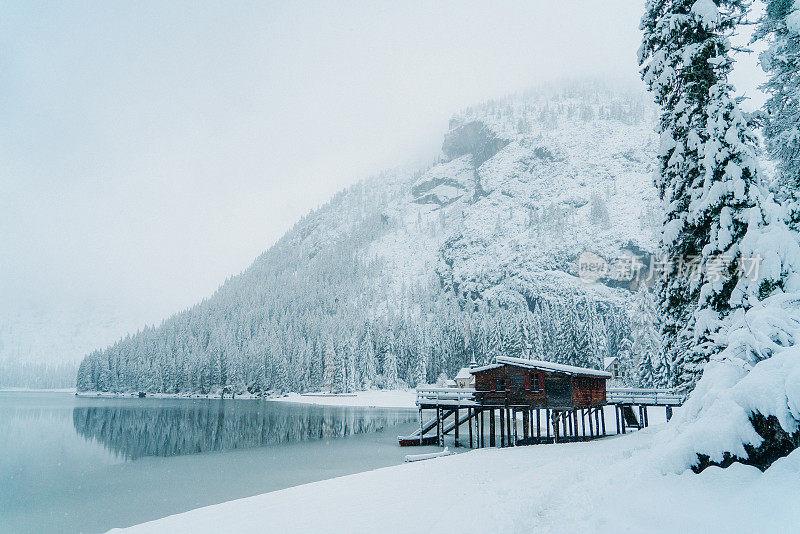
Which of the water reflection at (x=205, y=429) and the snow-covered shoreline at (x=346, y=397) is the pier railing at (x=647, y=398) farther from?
the snow-covered shoreline at (x=346, y=397)

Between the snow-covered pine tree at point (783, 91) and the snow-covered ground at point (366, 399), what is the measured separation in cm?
9101

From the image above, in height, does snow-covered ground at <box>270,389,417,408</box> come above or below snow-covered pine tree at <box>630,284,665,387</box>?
below

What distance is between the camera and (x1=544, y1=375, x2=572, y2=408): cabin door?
37.2 meters

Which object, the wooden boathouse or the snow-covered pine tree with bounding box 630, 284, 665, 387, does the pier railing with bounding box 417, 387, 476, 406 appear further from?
the snow-covered pine tree with bounding box 630, 284, 665, 387

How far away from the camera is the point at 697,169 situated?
47.8ft

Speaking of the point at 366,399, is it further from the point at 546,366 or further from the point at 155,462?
the point at 546,366

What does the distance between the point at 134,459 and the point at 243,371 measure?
103 metres

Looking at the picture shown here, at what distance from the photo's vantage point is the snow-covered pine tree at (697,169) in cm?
1316

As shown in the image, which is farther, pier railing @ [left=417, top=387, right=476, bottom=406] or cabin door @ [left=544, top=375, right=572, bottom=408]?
pier railing @ [left=417, top=387, right=476, bottom=406]

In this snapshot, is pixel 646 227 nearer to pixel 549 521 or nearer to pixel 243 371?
pixel 243 371

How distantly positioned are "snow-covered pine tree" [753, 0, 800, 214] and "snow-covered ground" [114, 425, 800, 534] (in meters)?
12.0

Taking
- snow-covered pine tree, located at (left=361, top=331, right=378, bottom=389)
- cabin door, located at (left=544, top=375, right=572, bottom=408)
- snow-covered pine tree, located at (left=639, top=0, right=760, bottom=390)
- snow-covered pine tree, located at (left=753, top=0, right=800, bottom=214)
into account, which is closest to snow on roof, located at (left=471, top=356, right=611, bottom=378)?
cabin door, located at (left=544, top=375, right=572, bottom=408)

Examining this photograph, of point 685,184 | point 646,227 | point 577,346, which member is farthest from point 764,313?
point 646,227

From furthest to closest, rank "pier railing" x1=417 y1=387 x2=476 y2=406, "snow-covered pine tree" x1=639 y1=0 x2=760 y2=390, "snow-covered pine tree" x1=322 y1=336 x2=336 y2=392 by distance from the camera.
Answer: "snow-covered pine tree" x1=322 y1=336 x2=336 y2=392
"pier railing" x1=417 y1=387 x2=476 y2=406
"snow-covered pine tree" x1=639 y1=0 x2=760 y2=390
